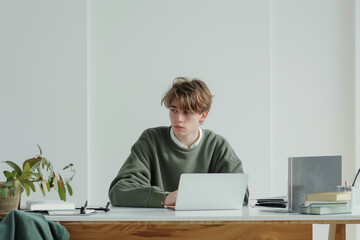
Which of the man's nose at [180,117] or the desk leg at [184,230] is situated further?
the man's nose at [180,117]

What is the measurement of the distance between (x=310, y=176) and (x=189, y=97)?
87 centimetres

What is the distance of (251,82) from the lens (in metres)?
4.30

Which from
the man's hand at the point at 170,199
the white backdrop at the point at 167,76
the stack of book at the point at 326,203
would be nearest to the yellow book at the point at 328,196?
the stack of book at the point at 326,203

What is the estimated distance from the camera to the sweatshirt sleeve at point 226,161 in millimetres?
3037

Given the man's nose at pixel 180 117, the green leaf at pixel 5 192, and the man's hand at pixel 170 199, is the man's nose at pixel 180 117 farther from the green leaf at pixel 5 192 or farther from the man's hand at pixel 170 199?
the green leaf at pixel 5 192

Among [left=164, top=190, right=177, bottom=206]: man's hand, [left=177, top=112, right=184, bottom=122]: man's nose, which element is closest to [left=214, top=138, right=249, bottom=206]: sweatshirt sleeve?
[left=177, top=112, right=184, bottom=122]: man's nose

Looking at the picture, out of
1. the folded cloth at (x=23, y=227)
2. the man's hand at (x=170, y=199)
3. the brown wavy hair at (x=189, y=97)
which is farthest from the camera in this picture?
the brown wavy hair at (x=189, y=97)

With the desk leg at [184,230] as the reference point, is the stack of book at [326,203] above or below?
above

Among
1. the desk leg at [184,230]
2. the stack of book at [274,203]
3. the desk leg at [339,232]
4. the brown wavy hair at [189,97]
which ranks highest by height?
the brown wavy hair at [189,97]

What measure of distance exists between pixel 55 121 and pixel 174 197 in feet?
6.39

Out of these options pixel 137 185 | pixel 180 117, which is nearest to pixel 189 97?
pixel 180 117

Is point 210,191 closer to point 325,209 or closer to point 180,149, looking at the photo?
point 325,209

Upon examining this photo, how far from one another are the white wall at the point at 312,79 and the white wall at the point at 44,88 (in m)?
1.40

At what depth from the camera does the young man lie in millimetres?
2957
